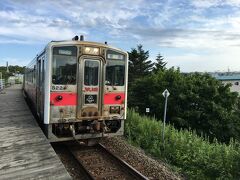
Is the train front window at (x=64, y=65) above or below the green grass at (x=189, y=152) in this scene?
above

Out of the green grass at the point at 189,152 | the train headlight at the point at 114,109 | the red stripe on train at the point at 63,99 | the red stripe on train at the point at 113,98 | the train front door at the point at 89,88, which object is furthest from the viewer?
the train headlight at the point at 114,109

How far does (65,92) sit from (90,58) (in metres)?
1.25

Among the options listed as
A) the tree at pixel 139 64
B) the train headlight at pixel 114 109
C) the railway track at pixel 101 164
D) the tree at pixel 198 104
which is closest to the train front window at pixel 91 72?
the train headlight at pixel 114 109

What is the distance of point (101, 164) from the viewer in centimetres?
821

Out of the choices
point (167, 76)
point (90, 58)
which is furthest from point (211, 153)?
point (167, 76)

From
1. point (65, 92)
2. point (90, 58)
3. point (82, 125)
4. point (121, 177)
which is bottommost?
point (121, 177)

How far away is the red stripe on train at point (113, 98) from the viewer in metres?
9.64

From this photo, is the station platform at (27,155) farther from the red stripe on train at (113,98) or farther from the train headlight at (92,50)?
the train headlight at (92,50)

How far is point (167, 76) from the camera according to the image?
32.6m

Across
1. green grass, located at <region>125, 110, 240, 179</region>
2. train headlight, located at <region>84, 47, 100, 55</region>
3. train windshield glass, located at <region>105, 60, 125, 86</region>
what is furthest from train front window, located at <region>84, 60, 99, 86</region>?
green grass, located at <region>125, 110, 240, 179</region>

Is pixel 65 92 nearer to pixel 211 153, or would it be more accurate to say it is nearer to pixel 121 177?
pixel 121 177

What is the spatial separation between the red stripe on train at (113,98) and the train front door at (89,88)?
22cm

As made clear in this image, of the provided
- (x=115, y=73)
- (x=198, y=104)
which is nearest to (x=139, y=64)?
(x=198, y=104)

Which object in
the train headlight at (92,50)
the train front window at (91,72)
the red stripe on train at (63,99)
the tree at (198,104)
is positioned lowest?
the tree at (198,104)
